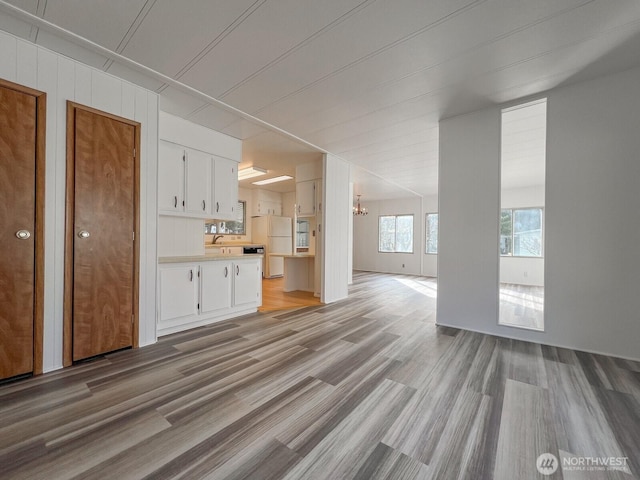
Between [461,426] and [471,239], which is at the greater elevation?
[471,239]

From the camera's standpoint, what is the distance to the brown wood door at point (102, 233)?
7.68ft

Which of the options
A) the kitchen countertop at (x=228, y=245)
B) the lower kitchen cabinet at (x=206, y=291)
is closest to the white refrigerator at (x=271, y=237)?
the kitchen countertop at (x=228, y=245)

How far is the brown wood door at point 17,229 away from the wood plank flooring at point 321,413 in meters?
0.33

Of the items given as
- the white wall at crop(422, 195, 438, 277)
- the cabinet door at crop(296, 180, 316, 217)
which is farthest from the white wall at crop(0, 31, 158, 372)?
the white wall at crop(422, 195, 438, 277)

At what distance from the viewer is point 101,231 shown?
2465 mm

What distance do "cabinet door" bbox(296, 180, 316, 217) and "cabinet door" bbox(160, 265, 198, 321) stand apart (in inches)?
101

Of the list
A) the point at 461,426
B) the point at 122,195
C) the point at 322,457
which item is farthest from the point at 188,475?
the point at 122,195

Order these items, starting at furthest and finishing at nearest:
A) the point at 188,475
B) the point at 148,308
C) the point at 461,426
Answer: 1. the point at 148,308
2. the point at 461,426
3. the point at 188,475

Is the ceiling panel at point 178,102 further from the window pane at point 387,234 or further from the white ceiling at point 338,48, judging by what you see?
the window pane at point 387,234

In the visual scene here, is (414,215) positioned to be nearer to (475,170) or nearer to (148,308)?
(475,170)

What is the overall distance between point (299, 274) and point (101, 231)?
3.90 meters

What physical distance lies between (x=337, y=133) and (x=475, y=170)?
1.92m

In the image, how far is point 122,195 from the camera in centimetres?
259

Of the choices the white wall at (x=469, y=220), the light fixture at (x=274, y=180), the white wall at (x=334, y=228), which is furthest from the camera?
the light fixture at (x=274, y=180)
